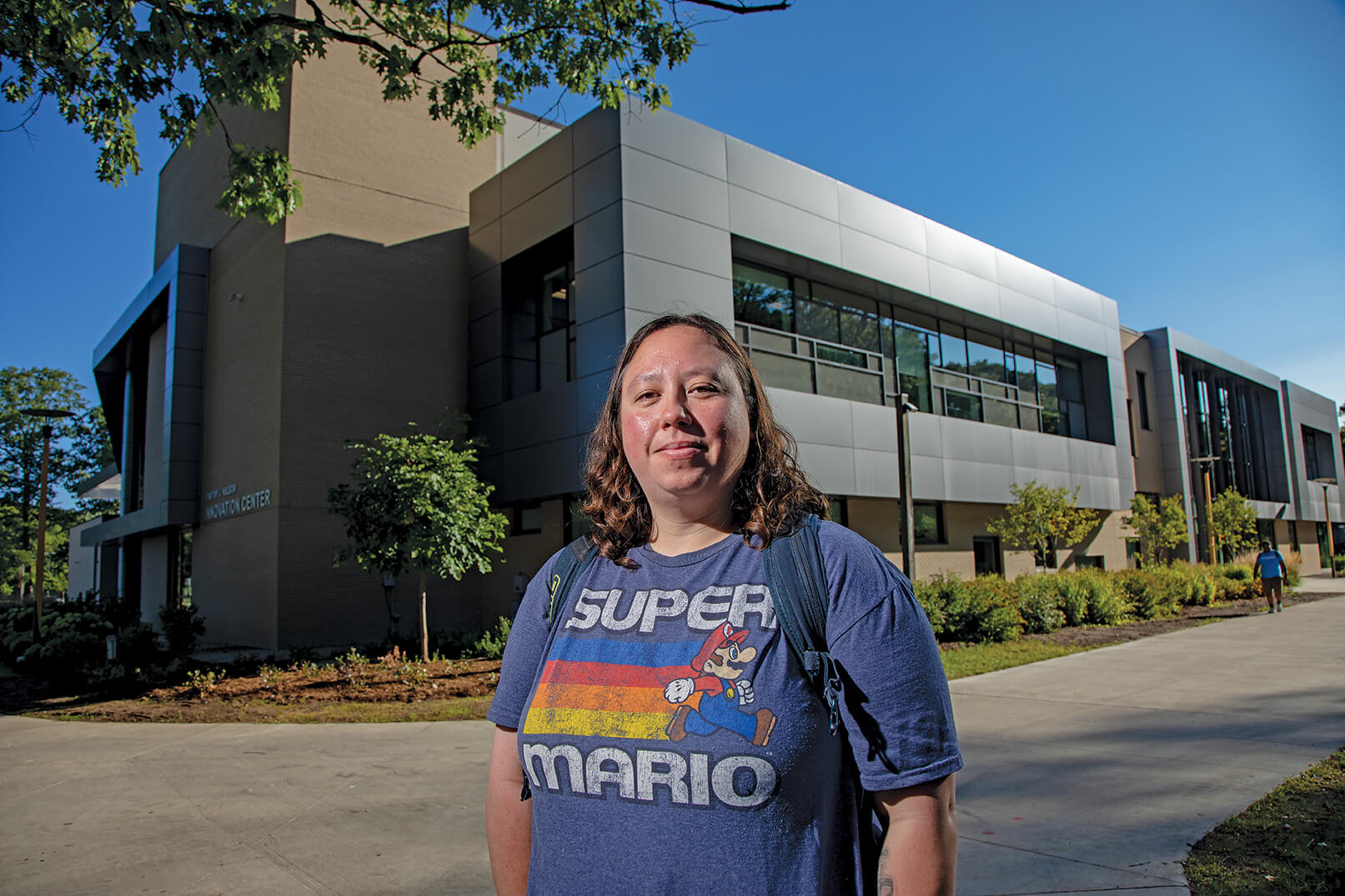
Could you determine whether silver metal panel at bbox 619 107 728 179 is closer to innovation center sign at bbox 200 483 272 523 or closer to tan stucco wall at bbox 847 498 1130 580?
tan stucco wall at bbox 847 498 1130 580

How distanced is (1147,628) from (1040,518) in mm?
3262

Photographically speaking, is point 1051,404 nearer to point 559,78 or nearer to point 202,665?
point 559,78

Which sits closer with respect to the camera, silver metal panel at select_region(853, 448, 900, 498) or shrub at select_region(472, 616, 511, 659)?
shrub at select_region(472, 616, 511, 659)

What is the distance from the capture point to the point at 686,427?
1.82 meters

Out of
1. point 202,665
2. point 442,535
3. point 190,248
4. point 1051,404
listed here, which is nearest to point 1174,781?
point 442,535

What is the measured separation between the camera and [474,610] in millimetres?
17750

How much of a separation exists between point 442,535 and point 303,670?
2.58 metres

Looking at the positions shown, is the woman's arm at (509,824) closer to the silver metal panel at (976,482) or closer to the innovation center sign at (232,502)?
the innovation center sign at (232,502)

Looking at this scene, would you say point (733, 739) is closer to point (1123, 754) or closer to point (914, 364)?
point (1123, 754)

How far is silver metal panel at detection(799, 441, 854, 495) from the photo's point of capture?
1552cm

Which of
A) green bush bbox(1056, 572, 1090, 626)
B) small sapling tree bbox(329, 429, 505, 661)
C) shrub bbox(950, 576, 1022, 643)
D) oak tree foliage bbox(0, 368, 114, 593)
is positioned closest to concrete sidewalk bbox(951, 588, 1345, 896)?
shrub bbox(950, 576, 1022, 643)

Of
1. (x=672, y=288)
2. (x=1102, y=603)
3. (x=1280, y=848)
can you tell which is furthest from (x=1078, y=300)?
(x=1280, y=848)

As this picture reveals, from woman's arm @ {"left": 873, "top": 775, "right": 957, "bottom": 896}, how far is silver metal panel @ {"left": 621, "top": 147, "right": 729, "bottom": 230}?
13.3 m

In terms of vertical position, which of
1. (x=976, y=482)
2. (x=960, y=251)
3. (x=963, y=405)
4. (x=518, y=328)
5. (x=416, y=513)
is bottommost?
(x=416, y=513)
